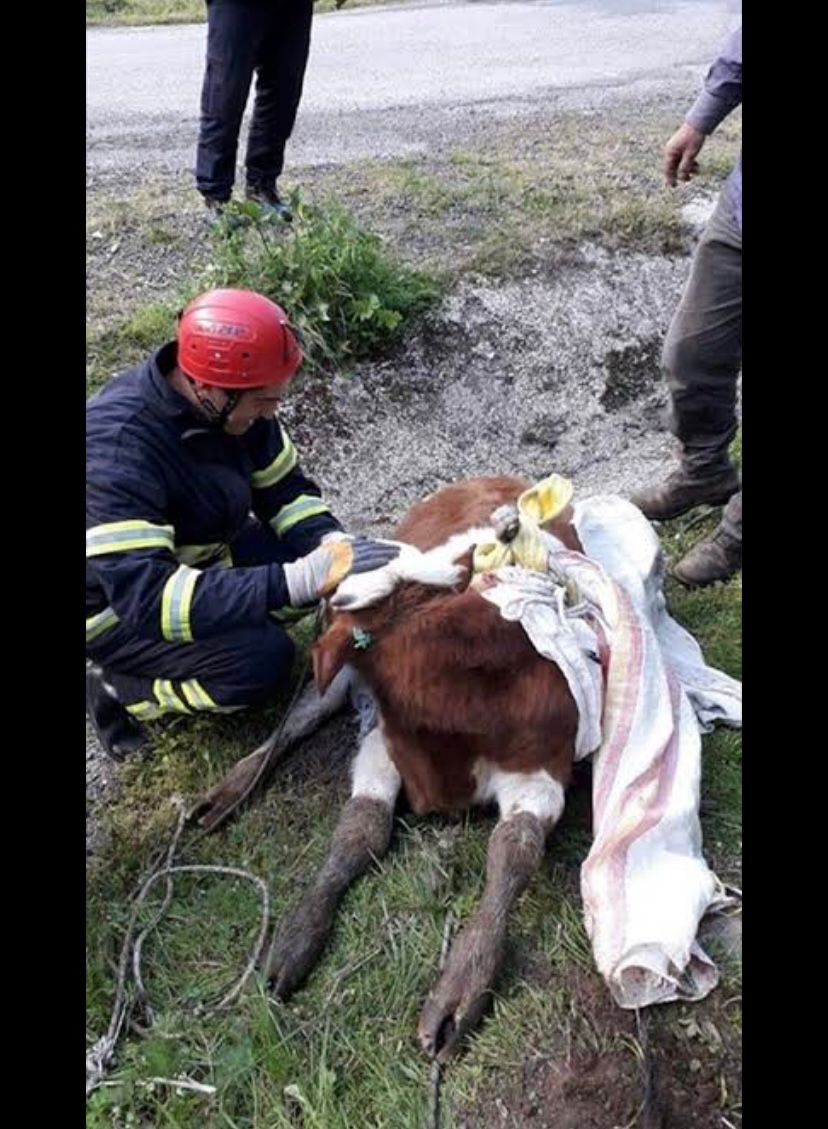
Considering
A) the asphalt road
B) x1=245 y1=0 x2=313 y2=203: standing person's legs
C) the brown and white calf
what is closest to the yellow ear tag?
the brown and white calf

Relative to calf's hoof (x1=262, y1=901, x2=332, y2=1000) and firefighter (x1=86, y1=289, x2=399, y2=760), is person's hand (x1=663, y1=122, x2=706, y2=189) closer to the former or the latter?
firefighter (x1=86, y1=289, x2=399, y2=760)

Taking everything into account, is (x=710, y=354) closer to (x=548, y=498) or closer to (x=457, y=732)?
(x=548, y=498)

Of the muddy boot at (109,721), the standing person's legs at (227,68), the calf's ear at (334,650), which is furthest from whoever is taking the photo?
the standing person's legs at (227,68)

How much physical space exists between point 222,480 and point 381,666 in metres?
0.90

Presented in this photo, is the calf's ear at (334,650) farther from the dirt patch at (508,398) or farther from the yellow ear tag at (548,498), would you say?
the dirt patch at (508,398)

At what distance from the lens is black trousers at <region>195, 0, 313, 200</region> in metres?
5.86

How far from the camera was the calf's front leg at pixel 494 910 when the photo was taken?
9.58ft

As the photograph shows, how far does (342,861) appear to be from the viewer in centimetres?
336

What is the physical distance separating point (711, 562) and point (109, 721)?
95.6 inches

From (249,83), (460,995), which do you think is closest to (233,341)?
(460,995)

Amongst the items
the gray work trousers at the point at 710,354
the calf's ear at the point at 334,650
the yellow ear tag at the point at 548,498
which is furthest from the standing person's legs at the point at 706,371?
the calf's ear at the point at 334,650

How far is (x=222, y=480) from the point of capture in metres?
3.74

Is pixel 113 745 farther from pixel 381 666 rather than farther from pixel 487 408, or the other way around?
pixel 487 408

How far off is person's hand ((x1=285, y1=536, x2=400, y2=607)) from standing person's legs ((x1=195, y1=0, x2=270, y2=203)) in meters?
3.46
